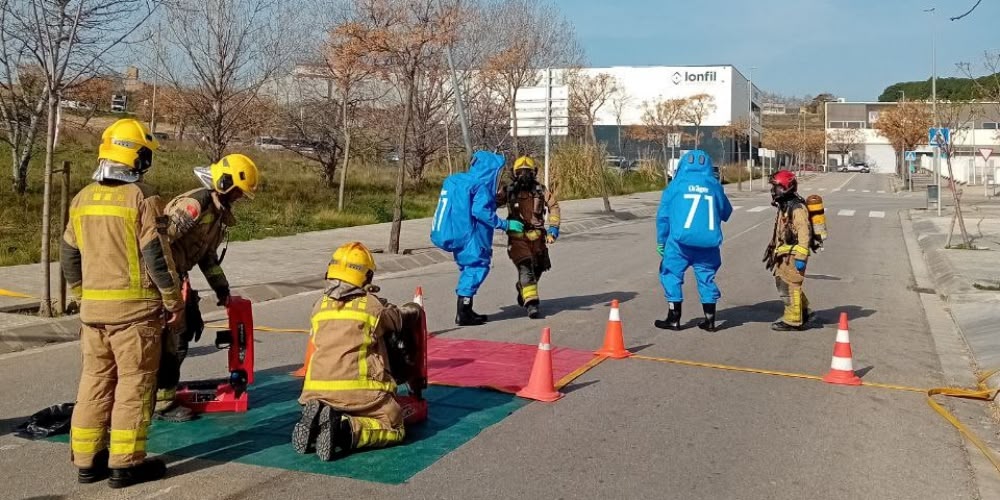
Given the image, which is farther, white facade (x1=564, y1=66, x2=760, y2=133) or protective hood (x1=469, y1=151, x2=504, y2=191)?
white facade (x1=564, y1=66, x2=760, y2=133)

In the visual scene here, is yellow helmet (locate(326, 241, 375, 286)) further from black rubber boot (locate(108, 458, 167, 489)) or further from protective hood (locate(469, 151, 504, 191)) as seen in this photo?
protective hood (locate(469, 151, 504, 191))

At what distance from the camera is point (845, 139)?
128 metres

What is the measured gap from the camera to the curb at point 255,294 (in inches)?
365

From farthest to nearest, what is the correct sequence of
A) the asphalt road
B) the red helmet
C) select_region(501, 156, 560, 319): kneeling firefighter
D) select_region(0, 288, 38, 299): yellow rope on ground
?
select_region(0, 288, 38, 299): yellow rope on ground, select_region(501, 156, 560, 319): kneeling firefighter, the red helmet, the asphalt road

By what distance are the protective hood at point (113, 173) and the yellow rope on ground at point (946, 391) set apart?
5062 millimetres

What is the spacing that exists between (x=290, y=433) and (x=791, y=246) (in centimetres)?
626

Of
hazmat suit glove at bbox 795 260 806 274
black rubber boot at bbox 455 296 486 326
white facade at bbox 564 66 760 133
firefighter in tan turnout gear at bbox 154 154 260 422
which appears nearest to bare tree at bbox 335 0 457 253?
black rubber boot at bbox 455 296 486 326

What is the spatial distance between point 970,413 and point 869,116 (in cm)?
14012

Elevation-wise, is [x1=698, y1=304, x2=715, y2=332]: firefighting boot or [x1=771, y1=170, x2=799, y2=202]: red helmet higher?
[x1=771, y1=170, x2=799, y2=202]: red helmet

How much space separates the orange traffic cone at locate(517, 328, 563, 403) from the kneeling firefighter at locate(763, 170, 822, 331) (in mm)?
4208

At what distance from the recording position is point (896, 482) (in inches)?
209

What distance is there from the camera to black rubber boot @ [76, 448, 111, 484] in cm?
504

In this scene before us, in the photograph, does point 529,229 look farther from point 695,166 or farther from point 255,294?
point 255,294

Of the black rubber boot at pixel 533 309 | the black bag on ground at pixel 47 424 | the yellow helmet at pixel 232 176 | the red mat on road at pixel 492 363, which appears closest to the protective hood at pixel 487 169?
the black rubber boot at pixel 533 309
